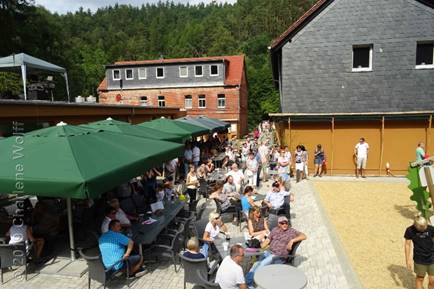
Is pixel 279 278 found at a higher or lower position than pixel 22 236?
lower

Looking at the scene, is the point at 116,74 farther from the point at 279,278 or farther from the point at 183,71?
the point at 279,278

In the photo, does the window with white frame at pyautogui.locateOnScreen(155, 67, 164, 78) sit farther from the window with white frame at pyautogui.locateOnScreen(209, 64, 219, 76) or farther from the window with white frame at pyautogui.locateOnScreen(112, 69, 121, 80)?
the window with white frame at pyautogui.locateOnScreen(209, 64, 219, 76)

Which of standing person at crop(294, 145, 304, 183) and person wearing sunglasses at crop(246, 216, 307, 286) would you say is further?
standing person at crop(294, 145, 304, 183)

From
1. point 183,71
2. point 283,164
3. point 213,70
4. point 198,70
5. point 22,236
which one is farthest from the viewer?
point 183,71

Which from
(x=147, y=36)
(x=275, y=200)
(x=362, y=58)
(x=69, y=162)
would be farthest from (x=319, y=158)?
(x=147, y=36)

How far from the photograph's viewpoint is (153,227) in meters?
7.61

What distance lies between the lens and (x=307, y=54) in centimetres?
1725

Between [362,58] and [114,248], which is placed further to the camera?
[362,58]

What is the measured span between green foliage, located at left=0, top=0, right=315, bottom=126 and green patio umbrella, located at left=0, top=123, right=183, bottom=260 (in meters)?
30.2

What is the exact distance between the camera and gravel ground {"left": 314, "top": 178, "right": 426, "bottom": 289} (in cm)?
706

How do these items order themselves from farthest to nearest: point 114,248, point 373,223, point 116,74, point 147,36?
point 147,36, point 116,74, point 373,223, point 114,248

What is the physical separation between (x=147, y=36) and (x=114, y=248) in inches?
4237

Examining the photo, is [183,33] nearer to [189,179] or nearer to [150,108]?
[150,108]

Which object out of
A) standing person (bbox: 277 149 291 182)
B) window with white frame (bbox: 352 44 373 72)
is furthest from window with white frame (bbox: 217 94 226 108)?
standing person (bbox: 277 149 291 182)
